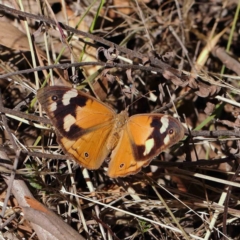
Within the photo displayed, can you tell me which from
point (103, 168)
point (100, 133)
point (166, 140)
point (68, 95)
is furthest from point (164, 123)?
point (103, 168)

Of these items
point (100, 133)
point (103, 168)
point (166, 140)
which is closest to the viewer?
point (166, 140)

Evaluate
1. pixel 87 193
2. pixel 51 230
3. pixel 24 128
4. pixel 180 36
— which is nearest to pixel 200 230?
pixel 87 193

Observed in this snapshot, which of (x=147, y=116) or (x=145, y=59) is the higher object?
(x=145, y=59)

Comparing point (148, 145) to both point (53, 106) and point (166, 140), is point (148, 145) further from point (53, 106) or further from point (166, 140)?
point (53, 106)

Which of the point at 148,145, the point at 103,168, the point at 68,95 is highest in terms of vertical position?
the point at 68,95

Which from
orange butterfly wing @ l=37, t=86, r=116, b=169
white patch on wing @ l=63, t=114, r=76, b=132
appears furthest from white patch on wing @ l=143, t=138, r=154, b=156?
white patch on wing @ l=63, t=114, r=76, b=132

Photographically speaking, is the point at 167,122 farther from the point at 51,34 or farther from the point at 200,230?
the point at 51,34

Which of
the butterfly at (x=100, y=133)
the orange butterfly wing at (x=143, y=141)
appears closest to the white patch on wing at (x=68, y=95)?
the butterfly at (x=100, y=133)

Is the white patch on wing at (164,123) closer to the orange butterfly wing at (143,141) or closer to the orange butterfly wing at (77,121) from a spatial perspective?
the orange butterfly wing at (143,141)
